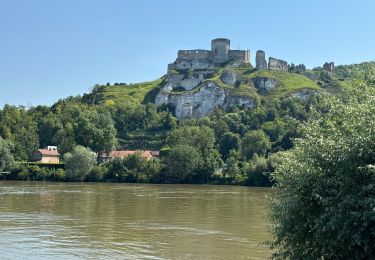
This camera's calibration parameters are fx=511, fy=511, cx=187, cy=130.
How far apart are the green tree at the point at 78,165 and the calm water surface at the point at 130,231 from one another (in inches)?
1970

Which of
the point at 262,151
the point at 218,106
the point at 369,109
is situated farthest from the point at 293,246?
the point at 218,106

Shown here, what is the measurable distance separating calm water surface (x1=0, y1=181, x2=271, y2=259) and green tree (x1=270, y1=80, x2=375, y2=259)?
28.0 ft

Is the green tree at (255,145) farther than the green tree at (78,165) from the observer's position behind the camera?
Yes

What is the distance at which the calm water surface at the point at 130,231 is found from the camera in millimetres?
24609

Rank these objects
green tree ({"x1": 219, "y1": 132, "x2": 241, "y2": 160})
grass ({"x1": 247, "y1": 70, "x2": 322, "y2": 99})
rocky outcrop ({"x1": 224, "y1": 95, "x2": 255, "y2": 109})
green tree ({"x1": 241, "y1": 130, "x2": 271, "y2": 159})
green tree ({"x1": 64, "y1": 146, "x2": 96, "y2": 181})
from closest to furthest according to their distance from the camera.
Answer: green tree ({"x1": 64, "y1": 146, "x2": 96, "y2": 181}), green tree ({"x1": 241, "y1": 130, "x2": 271, "y2": 159}), green tree ({"x1": 219, "y1": 132, "x2": 241, "y2": 160}), rocky outcrop ({"x1": 224, "y1": 95, "x2": 255, "y2": 109}), grass ({"x1": 247, "y1": 70, "x2": 322, "y2": 99})

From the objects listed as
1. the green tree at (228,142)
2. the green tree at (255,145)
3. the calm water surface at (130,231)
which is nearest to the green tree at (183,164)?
the green tree at (255,145)

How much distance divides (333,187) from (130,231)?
19.2 m

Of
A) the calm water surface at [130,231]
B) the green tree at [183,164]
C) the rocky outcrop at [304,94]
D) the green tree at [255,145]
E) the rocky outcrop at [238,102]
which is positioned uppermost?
the rocky outcrop at [304,94]

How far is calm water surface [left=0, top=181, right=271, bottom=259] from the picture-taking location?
80.7 feet

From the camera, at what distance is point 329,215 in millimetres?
13984

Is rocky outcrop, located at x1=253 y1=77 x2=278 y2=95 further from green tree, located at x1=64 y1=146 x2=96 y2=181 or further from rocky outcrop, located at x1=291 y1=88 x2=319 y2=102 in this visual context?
green tree, located at x1=64 y1=146 x2=96 y2=181

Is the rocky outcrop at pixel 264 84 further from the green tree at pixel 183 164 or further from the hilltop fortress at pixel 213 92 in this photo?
the green tree at pixel 183 164

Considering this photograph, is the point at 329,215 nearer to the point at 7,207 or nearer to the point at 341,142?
the point at 341,142

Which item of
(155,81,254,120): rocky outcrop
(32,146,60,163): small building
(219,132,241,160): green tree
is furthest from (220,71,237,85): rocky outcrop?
(32,146,60,163): small building
